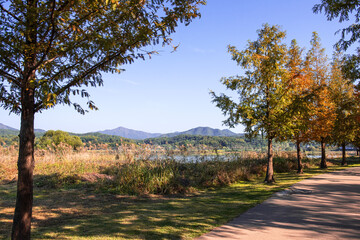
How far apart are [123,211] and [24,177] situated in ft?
11.4

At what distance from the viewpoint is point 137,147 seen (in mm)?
13039

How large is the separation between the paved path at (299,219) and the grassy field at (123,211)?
416mm

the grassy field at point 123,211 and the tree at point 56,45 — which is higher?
the tree at point 56,45

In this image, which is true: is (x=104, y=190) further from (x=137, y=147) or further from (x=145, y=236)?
(x=145, y=236)

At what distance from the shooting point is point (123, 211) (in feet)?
22.1

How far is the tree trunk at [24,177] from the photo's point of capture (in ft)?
12.3

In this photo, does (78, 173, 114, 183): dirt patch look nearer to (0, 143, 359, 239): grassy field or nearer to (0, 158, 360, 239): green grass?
(0, 143, 359, 239): grassy field

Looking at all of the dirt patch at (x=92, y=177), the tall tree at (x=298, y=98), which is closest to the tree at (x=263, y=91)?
the tall tree at (x=298, y=98)

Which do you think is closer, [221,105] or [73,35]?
[73,35]

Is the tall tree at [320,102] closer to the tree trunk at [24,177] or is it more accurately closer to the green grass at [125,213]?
the green grass at [125,213]

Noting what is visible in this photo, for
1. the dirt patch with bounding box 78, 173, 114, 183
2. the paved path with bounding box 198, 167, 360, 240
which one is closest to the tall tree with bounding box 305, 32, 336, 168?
the paved path with bounding box 198, 167, 360, 240

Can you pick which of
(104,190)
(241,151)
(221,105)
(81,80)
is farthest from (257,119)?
(81,80)

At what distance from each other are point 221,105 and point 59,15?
984cm

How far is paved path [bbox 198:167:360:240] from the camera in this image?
4.84 metres
